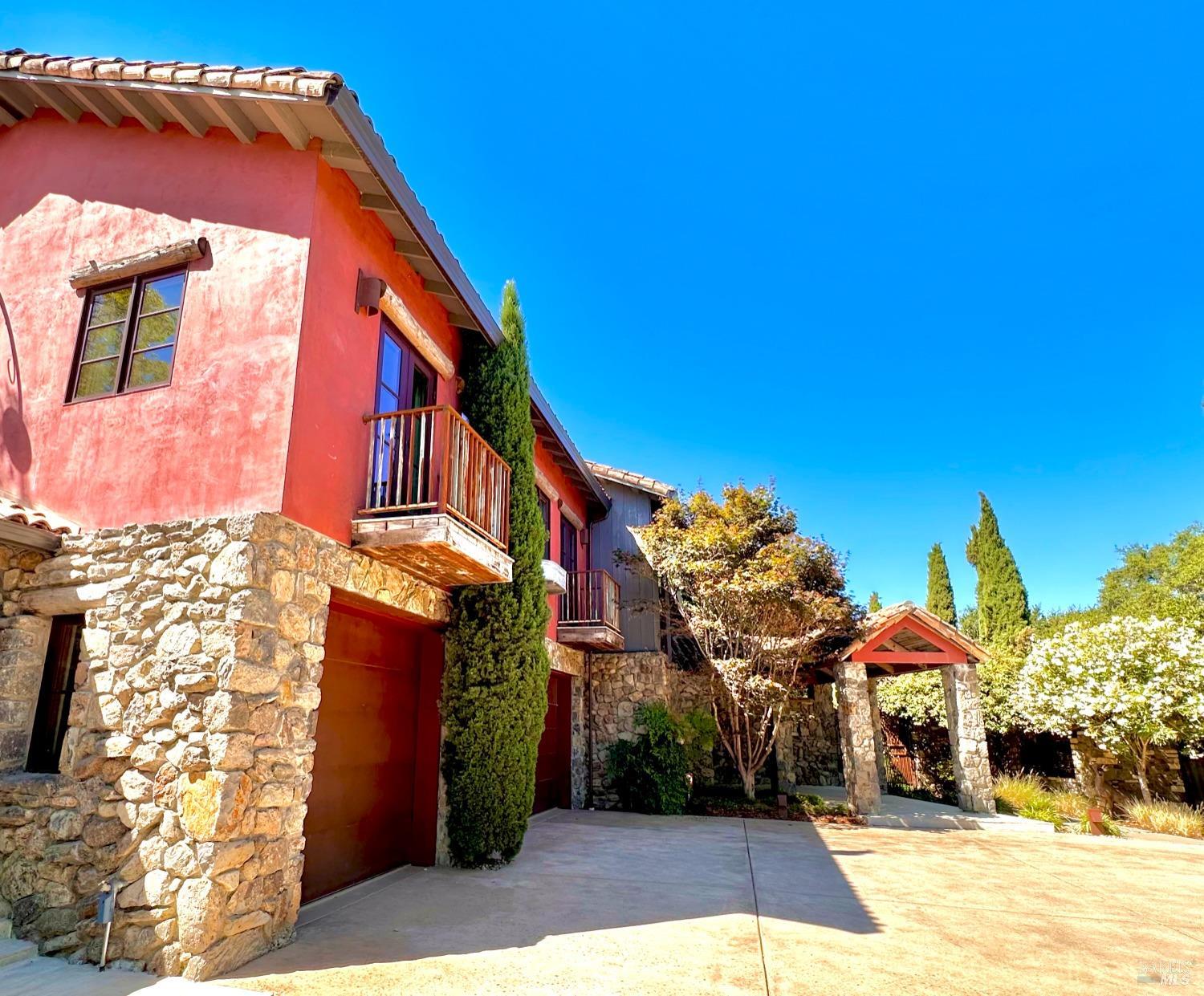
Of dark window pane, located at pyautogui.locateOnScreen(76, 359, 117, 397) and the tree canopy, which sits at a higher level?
dark window pane, located at pyautogui.locateOnScreen(76, 359, 117, 397)

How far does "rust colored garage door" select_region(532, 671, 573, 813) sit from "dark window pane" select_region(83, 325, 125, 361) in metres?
8.12

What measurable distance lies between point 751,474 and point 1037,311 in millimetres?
6393

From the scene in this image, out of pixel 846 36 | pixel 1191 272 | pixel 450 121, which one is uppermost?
Result: pixel 846 36

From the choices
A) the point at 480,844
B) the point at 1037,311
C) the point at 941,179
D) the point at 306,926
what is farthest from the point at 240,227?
the point at 1037,311

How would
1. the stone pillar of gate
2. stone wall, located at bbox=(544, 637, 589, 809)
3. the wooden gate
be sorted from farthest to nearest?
the wooden gate
the stone pillar of gate
stone wall, located at bbox=(544, 637, 589, 809)

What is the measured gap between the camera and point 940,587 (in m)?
27.5

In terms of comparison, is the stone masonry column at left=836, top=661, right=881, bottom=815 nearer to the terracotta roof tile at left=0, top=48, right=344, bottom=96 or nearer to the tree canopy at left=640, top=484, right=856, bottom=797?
the tree canopy at left=640, top=484, right=856, bottom=797

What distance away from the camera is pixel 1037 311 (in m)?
12.8

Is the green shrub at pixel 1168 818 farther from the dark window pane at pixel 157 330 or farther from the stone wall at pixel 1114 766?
the dark window pane at pixel 157 330

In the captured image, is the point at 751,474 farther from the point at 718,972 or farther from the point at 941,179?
the point at 718,972

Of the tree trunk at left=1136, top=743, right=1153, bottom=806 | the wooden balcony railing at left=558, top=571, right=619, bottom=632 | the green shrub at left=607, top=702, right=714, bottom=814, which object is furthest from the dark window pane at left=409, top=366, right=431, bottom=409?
the tree trunk at left=1136, top=743, right=1153, bottom=806

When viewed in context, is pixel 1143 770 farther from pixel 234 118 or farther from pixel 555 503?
pixel 234 118

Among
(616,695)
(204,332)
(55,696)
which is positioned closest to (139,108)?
(204,332)

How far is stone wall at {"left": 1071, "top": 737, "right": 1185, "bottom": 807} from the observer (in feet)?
38.8
